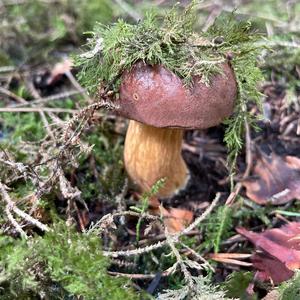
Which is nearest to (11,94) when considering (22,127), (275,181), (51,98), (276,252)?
(51,98)

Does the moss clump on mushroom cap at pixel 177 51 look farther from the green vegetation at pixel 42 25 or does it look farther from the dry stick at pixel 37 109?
the green vegetation at pixel 42 25

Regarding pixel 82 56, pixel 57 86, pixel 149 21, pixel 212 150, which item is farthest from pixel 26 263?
pixel 57 86

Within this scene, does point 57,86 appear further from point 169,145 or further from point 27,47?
point 169,145

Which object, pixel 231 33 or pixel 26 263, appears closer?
pixel 26 263

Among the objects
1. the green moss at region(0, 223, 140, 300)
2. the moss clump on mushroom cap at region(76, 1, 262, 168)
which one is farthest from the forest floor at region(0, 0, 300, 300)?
the moss clump on mushroom cap at region(76, 1, 262, 168)

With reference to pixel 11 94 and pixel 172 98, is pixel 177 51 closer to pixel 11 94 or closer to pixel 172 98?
pixel 172 98

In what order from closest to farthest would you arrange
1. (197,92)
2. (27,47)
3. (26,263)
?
(26,263) < (197,92) < (27,47)

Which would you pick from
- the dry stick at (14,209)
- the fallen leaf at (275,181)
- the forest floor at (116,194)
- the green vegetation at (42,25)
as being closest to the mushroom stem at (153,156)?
the forest floor at (116,194)
